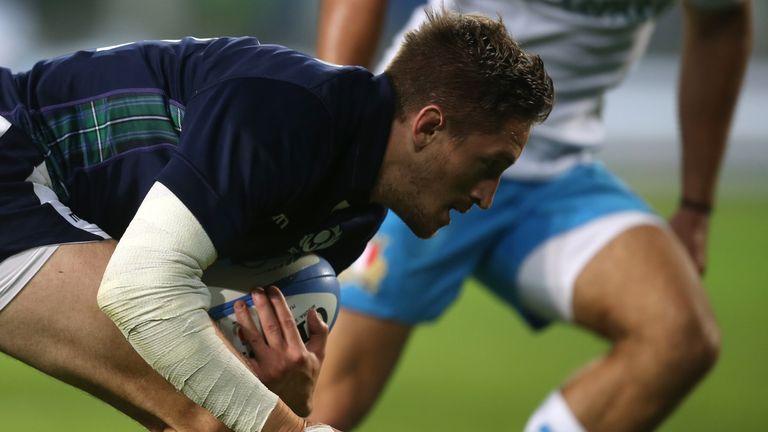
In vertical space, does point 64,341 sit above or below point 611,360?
above

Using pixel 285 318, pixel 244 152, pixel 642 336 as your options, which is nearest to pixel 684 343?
pixel 642 336

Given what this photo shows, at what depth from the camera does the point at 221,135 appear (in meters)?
2.69

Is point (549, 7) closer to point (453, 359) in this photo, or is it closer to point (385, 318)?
point (385, 318)

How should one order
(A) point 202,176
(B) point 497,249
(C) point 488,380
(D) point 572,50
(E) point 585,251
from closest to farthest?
(A) point 202,176 < (E) point 585,251 < (D) point 572,50 < (B) point 497,249 < (C) point 488,380

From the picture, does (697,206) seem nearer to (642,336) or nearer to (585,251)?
(585,251)

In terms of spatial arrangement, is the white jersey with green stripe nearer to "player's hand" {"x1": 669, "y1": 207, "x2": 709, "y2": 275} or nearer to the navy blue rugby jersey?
"player's hand" {"x1": 669, "y1": 207, "x2": 709, "y2": 275}

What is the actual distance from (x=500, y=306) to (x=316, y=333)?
232 inches

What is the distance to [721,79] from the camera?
4688mm

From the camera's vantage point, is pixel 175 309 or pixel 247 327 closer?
pixel 175 309

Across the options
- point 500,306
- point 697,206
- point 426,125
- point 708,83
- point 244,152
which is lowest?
point 500,306

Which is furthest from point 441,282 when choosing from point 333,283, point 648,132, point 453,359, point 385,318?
point 648,132

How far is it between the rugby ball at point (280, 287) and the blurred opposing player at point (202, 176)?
0.14 feet

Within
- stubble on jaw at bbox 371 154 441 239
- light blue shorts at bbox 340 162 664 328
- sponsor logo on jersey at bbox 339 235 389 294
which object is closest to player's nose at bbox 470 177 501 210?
stubble on jaw at bbox 371 154 441 239

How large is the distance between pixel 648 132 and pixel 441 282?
12.3 m
